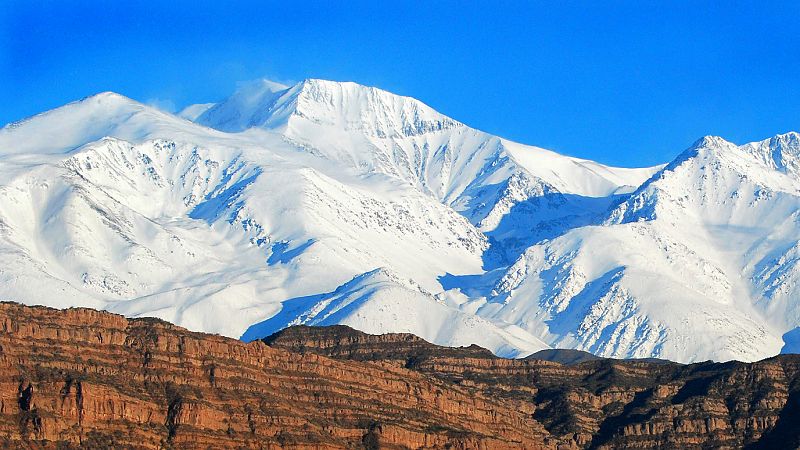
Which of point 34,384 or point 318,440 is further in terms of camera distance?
point 318,440

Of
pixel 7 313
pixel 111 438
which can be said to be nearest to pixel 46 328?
pixel 7 313

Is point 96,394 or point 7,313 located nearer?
point 96,394

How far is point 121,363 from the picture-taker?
637 feet

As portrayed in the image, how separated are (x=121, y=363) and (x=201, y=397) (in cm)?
654

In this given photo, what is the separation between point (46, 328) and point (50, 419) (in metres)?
19.0

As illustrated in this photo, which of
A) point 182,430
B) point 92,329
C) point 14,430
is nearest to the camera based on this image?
point 14,430

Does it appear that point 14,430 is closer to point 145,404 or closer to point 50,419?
point 50,419

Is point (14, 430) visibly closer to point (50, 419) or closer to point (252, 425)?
point (50, 419)

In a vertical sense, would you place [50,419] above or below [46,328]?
below

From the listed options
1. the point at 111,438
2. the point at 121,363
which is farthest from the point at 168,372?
the point at 111,438

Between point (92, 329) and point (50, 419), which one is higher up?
point (92, 329)

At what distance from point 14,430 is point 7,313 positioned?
2475 cm

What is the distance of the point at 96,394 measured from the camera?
596 feet

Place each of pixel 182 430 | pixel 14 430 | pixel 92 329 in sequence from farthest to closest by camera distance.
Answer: pixel 92 329, pixel 182 430, pixel 14 430
